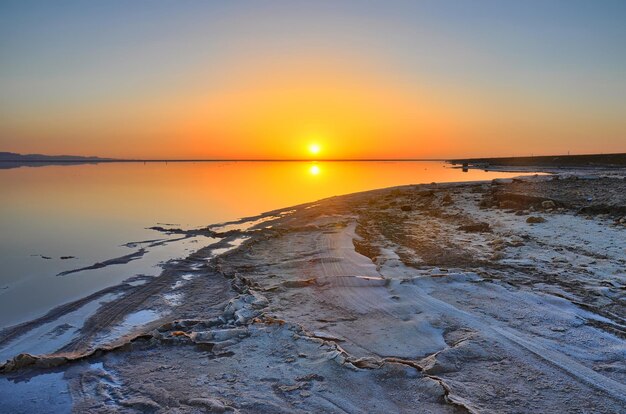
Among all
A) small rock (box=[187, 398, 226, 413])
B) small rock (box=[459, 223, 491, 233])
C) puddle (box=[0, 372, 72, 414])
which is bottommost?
puddle (box=[0, 372, 72, 414])

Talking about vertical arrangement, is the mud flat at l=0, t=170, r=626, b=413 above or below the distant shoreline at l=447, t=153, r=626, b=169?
below

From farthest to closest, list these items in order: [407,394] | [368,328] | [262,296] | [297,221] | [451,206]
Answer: [451,206] < [297,221] < [262,296] < [368,328] < [407,394]

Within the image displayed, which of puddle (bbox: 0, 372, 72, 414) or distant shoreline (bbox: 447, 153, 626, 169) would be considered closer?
puddle (bbox: 0, 372, 72, 414)

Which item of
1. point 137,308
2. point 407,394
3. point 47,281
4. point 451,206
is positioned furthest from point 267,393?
point 451,206

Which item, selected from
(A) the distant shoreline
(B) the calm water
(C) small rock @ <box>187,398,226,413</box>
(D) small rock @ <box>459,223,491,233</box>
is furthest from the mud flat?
(A) the distant shoreline

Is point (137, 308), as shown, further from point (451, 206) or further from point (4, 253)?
point (451, 206)

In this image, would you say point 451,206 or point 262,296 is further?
point 451,206

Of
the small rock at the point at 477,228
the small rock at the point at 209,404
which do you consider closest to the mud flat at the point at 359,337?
the small rock at the point at 209,404

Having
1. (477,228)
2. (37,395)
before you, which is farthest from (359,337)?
(477,228)

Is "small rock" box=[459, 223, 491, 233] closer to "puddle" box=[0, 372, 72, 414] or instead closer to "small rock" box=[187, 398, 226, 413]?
"small rock" box=[187, 398, 226, 413]

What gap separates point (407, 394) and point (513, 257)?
561 cm

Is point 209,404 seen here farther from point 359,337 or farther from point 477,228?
point 477,228

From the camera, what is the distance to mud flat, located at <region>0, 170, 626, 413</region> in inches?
143

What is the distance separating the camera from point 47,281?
7848mm
